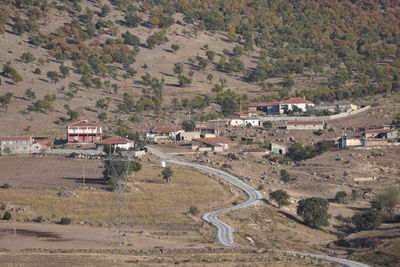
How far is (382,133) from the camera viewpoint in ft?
499

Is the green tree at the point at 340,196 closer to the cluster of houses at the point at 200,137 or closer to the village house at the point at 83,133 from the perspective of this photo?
the cluster of houses at the point at 200,137

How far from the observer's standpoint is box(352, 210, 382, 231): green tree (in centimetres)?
10438

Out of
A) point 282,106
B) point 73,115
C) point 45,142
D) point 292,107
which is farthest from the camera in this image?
point 282,106

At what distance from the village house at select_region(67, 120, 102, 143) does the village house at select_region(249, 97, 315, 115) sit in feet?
140

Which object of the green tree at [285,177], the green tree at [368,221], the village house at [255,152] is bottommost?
the green tree at [368,221]

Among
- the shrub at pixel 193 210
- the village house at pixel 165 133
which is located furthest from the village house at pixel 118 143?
the shrub at pixel 193 210

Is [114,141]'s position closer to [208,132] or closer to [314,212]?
[208,132]

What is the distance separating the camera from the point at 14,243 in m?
81.5

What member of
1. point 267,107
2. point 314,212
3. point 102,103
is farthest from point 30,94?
point 314,212

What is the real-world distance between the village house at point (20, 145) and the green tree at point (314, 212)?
47.2 metres

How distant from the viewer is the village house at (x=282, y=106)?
179 metres

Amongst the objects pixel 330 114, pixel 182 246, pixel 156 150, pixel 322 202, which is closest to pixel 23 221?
pixel 182 246

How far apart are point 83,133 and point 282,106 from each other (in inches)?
1843

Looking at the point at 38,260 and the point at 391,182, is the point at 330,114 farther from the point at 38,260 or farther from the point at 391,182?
the point at 38,260
